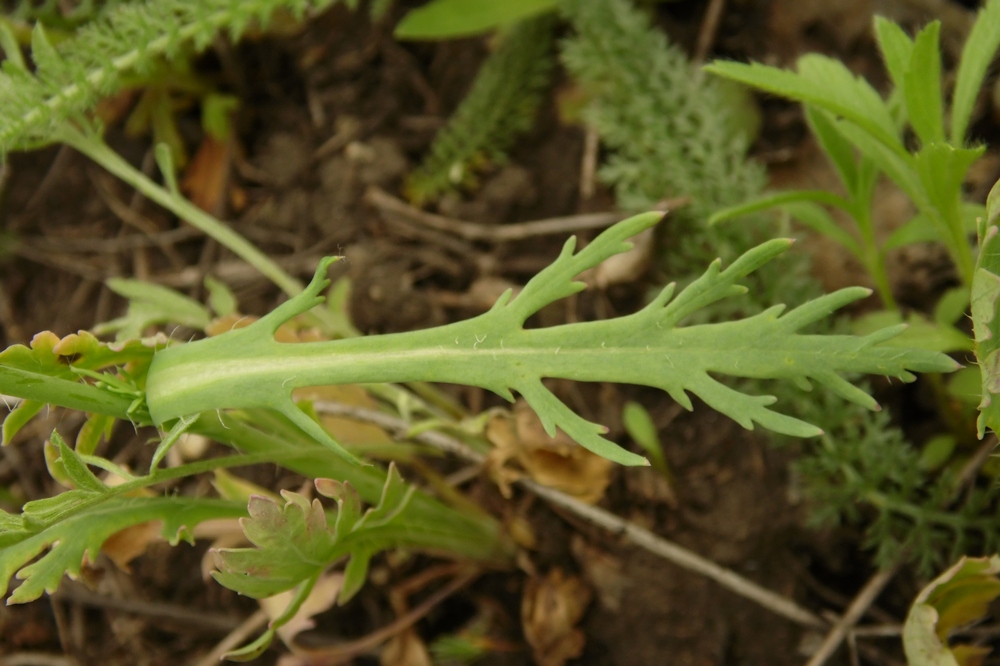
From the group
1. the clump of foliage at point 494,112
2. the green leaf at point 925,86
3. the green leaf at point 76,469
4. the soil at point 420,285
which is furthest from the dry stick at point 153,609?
the green leaf at point 925,86

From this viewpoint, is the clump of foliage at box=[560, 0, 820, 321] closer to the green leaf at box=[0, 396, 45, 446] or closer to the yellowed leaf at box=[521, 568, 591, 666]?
the yellowed leaf at box=[521, 568, 591, 666]

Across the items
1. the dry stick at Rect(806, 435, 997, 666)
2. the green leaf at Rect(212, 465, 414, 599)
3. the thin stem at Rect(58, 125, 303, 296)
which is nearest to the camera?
the green leaf at Rect(212, 465, 414, 599)

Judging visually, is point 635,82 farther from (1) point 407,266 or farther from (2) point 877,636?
(2) point 877,636

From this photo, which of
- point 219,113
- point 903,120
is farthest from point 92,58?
point 903,120

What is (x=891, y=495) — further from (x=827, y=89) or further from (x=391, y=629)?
(x=391, y=629)

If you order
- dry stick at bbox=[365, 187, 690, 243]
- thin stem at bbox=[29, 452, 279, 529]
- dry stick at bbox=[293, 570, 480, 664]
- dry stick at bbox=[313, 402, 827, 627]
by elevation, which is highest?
thin stem at bbox=[29, 452, 279, 529]

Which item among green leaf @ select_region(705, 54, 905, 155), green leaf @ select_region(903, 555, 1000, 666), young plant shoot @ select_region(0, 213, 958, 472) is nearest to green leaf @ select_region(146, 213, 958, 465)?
young plant shoot @ select_region(0, 213, 958, 472)
